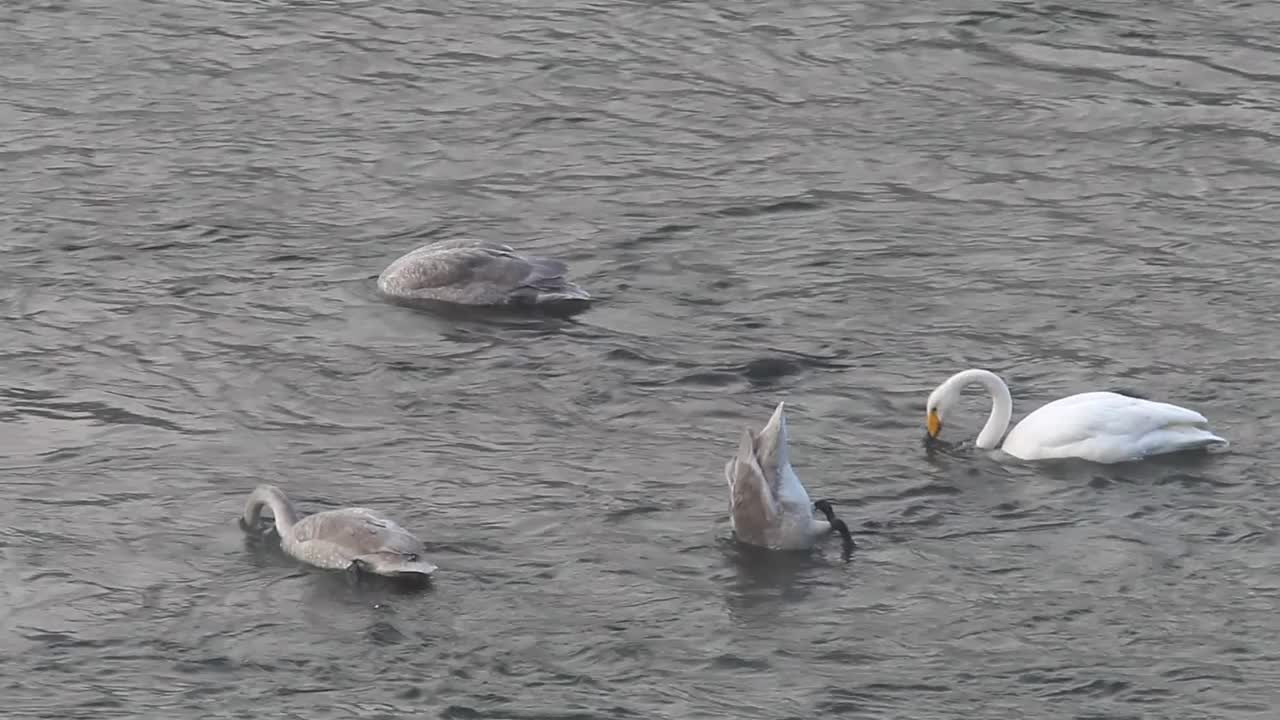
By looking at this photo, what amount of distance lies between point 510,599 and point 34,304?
23.0 ft

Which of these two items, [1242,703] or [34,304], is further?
[34,304]

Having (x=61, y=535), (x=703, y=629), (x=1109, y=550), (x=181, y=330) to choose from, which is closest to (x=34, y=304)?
(x=181, y=330)

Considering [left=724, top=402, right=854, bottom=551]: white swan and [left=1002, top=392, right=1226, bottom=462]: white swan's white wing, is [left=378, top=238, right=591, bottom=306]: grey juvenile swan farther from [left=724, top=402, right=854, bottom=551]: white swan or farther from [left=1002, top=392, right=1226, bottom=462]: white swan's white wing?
[left=724, top=402, right=854, bottom=551]: white swan

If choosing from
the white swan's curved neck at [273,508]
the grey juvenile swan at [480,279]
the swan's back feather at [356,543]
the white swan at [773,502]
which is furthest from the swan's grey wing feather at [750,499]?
the grey juvenile swan at [480,279]

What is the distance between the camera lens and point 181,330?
19.2 meters

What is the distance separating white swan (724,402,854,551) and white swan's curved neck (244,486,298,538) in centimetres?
277

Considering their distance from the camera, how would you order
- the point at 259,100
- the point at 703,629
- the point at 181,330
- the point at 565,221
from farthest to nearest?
the point at 259,100
the point at 565,221
the point at 181,330
the point at 703,629

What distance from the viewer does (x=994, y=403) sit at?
56.3ft

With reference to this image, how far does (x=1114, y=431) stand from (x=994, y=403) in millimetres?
937

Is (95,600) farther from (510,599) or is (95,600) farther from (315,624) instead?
(510,599)

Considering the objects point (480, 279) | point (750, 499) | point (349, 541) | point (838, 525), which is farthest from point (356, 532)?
point (480, 279)

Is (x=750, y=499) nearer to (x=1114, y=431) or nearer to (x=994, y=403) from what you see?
(x=994, y=403)

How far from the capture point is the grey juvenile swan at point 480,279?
1966cm

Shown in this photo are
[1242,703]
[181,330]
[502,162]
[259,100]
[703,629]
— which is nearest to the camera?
[1242,703]
